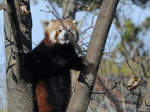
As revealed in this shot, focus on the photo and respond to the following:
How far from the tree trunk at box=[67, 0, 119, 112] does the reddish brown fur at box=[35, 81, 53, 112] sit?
0.82m

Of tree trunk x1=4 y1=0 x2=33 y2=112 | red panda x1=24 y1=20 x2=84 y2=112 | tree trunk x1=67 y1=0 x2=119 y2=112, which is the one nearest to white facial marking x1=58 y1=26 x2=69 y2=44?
red panda x1=24 y1=20 x2=84 y2=112

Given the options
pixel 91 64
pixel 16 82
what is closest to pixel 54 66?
pixel 16 82

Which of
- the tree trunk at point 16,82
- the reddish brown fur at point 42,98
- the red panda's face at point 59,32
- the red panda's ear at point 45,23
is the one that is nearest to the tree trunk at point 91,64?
the tree trunk at point 16,82

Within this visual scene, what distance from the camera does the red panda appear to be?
357cm

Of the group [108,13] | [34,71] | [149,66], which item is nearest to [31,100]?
[34,71]

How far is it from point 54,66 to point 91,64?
0.84 m

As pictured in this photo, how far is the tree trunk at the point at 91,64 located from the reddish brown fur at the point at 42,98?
0.82 m

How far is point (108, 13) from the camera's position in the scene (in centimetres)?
295

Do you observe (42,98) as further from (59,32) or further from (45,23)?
(45,23)

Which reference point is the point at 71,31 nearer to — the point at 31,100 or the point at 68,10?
the point at 31,100

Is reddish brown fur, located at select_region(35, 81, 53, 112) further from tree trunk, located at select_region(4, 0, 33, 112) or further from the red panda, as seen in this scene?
tree trunk, located at select_region(4, 0, 33, 112)

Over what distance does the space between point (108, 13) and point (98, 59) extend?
0.46 m

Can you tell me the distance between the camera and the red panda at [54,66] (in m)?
3.57

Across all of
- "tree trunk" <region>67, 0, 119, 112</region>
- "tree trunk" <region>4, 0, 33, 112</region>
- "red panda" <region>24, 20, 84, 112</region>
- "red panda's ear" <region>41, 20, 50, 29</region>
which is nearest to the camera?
"tree trunk" <region>67, 0, 119, 112</region>
